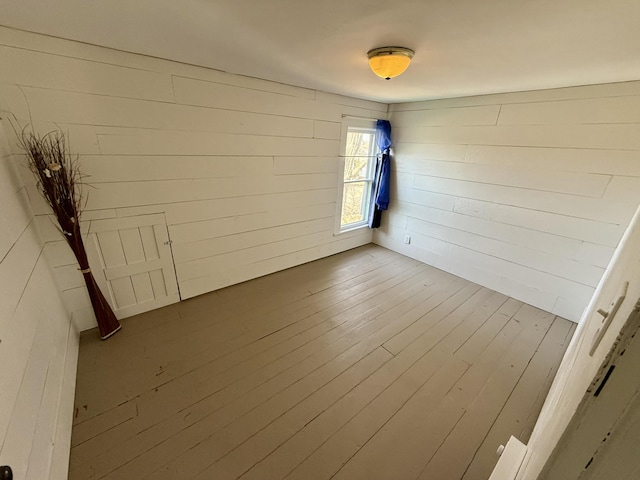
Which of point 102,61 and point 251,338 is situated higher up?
point 102,61

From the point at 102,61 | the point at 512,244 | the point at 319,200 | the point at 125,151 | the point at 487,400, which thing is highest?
the point at 102,61

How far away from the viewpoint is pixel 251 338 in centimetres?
226

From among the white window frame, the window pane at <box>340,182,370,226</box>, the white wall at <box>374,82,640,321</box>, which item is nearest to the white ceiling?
the white wall at <box>374,82,640,321</box>

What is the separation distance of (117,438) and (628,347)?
7.19 ft

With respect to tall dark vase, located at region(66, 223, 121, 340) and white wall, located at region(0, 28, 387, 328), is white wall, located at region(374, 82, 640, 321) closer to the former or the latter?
white wall, located at region(0, 28, 387, 328)

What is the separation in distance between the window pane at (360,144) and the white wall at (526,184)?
360mm

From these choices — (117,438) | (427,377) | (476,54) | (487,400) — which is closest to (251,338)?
(117,438)

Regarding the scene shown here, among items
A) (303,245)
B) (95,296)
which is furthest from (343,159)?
(95,296)

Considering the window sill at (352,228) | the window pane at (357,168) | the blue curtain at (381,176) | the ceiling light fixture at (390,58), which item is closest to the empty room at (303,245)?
the ceiling light fixture at (390,58)

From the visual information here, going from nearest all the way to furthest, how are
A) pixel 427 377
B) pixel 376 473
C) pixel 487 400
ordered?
1. pixel 376 473
2. pixel 487 400
3. pixel 427 377

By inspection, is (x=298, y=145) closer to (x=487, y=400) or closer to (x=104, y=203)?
(x=104, y=203)

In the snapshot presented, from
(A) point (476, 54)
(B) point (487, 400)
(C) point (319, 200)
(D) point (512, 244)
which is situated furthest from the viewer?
(C) point (319, 200)

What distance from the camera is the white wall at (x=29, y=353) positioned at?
980 mm

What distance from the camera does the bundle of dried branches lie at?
169cm
